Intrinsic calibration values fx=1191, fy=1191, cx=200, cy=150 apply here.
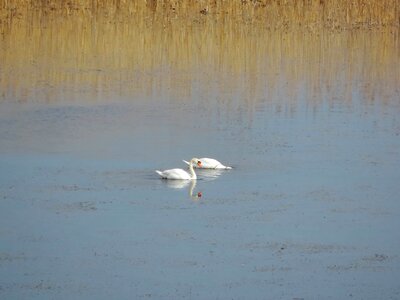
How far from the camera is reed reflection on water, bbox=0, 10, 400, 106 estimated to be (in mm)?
18500

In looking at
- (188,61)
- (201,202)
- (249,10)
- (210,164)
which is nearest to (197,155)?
(210,164)

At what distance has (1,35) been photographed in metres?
22.8

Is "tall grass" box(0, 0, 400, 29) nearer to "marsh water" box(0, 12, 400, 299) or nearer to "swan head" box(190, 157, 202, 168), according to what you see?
"marsh water" box(0, 12, 400, 299)

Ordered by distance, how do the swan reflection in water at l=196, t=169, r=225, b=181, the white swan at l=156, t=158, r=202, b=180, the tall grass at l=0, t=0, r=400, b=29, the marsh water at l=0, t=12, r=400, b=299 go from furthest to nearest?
the tall grass at l=0, t=0, r=400, b=29 → the swan reflection in water at l=196, t=169, r=225, b=181 → the white swan at l=156, t=158, r=202, b=180 → the marsh water at l=0, t=12, r=400, b=299

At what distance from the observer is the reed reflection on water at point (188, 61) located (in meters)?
18.5

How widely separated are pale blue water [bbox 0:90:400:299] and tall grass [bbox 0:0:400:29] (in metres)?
8.20

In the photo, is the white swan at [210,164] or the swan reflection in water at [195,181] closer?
the swan reflection in water at [195,181]

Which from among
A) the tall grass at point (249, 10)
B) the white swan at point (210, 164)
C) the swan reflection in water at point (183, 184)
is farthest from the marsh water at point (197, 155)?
the tall grass at point (249, 10)

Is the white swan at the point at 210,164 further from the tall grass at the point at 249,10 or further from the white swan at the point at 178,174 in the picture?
the tall grass at the point at 249,10

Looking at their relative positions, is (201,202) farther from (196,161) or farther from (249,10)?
(249,10)

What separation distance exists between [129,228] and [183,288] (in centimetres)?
187

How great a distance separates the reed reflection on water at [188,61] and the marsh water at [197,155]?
0.05 m

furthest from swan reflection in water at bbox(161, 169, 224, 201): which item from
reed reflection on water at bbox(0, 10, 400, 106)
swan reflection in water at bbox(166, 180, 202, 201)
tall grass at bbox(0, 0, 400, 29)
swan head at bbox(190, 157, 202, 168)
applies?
tall grass at bbox(0, 0, 400, 29)

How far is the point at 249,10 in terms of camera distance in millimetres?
27094
